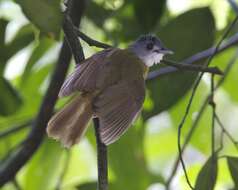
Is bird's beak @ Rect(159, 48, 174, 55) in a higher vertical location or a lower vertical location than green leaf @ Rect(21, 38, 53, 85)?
higher

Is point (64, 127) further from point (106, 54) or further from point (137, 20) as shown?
point (137, 20)

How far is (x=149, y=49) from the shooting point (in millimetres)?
1705

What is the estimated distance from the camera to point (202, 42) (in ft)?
Result: 5.78

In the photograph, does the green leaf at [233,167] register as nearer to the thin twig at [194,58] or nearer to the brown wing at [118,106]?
the brown wing at [118,106]

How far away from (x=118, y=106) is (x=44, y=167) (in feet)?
2.47

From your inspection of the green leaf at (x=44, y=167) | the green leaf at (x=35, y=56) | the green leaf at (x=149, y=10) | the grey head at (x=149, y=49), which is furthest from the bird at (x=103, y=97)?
the green leaf at (x=44, y=167)

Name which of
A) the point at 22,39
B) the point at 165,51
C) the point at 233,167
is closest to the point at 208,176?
the point at 233,167

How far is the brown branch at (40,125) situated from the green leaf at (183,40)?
208 mm

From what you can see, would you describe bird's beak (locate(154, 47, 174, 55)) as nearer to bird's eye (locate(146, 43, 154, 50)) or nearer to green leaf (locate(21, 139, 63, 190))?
bird's eye (locate(146, 43, 154, 50))

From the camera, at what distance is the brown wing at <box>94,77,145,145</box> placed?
1277 mm

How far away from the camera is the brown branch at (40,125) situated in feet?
5.56

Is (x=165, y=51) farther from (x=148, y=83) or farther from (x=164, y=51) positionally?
(x=148, y=83)

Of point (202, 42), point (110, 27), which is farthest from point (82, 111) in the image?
point (110, 27)

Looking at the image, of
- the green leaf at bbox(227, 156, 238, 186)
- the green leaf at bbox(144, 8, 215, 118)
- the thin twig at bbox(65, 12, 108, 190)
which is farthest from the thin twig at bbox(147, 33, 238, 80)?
the thin twig at bbox(65, 12, 108, 190)
